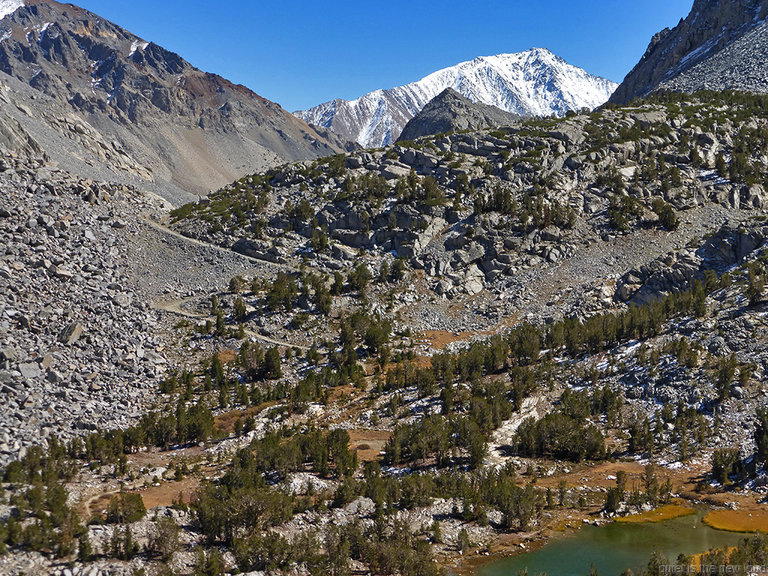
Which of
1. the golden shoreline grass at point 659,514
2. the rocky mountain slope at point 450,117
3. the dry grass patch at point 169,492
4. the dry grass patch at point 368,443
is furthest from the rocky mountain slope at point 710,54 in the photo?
the dry grass patch at point 169,492

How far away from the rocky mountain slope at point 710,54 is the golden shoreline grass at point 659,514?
285ft

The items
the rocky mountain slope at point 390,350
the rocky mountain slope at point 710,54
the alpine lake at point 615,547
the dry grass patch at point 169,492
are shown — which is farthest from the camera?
the rocky mountain slope at point 710,54

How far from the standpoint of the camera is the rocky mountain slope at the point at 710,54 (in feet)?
301

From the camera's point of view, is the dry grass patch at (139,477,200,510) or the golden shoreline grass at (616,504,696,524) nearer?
the golden shoreline grass at (616,504,696,524)

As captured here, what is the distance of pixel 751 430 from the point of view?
1107 inches

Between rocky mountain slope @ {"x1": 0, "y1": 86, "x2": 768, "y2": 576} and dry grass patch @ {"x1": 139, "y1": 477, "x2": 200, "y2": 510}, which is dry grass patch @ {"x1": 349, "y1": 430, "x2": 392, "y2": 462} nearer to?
rocky mountain slope @ {"x1": 0, "y1": 86, "x2": 768, "y2": 576}

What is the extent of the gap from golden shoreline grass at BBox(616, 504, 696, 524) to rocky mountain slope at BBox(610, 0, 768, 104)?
87.0m

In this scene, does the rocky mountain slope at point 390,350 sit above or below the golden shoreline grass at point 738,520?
above

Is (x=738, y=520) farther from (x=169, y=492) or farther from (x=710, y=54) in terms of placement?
(x=710, y=54)

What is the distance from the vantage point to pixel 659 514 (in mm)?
23172

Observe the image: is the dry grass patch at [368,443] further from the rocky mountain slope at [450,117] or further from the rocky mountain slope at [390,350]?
the rocky mountain slope at [450,117]

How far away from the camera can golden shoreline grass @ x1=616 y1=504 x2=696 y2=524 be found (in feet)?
74.8

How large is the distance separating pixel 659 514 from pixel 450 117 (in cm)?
11687

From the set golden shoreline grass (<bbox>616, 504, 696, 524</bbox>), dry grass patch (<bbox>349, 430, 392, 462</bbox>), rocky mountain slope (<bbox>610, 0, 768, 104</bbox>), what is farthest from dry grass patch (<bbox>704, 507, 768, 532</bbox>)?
rocky mountain slope (<bbox>610, 0, 768, 104</bbox>)
